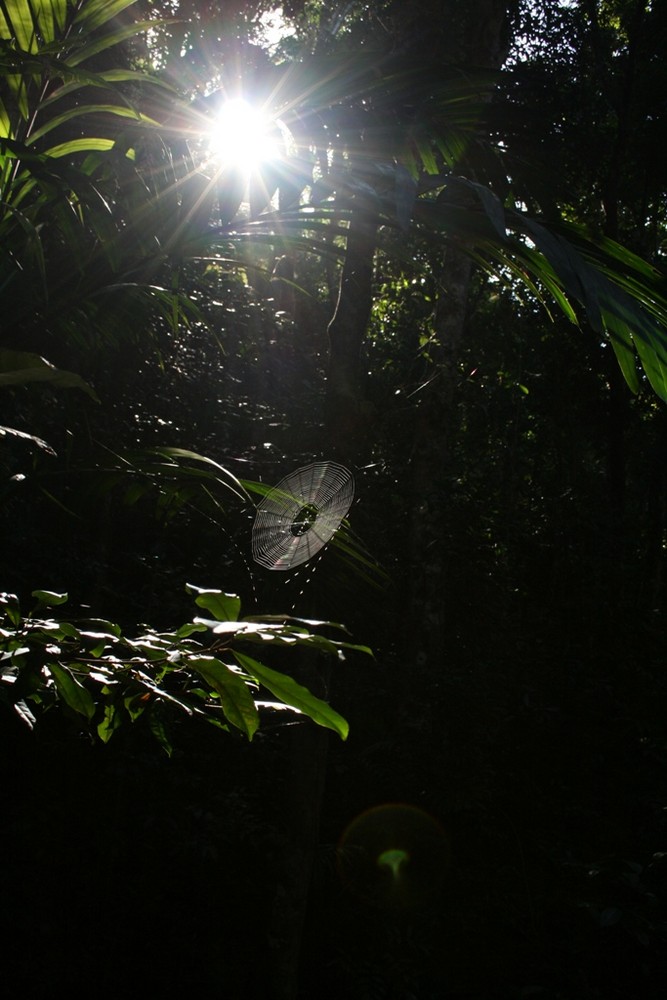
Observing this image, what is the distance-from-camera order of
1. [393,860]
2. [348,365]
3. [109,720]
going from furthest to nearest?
1. [393,860]
2. [348,365]
3. [109,720]

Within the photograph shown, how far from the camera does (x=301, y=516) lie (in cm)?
216

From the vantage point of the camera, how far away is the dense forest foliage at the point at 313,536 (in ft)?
4.75

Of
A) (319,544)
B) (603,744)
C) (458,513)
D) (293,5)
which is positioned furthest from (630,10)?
(319,544)

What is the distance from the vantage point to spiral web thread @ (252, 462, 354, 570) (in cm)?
198

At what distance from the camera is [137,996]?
4691mm

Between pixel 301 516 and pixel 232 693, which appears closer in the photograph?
pixel 232 693

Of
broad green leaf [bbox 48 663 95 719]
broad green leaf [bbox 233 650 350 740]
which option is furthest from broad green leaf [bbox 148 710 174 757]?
broad green leaf [bbox 233 650 350 740]

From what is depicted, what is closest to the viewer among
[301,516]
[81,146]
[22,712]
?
[22,712]

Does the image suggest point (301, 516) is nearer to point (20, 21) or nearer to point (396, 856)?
point (20, 21)

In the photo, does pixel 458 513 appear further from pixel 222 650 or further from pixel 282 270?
pixel 222 650

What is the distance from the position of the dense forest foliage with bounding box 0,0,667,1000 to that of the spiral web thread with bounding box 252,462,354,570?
0.12 feet

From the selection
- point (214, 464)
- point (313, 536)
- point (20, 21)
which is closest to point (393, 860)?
point (313, 536)

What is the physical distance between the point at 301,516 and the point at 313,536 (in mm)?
225

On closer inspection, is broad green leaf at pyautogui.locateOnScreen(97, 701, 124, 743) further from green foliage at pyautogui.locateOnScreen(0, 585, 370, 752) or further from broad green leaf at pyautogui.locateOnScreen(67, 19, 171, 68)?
broad green leaf at pyautogui.locateOnScreen(67, 19, 171, 68)
